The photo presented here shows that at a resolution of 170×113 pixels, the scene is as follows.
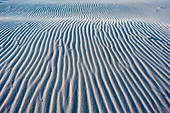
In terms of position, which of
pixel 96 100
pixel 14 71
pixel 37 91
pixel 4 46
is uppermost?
pixel 4 46

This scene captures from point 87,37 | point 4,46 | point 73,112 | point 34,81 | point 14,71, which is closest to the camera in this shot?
point 73,112

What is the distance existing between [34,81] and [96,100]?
4.82 ft

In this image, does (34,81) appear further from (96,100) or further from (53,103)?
(96,100)

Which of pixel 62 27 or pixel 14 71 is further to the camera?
pixel 62 27

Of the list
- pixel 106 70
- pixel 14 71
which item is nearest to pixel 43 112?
pixel 14 71

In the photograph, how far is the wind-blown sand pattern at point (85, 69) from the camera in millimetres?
2535

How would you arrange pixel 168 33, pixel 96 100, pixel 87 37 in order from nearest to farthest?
pixel 96 100, pixel 87 37, pixel 168 33

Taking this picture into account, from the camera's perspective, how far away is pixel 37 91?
274cm

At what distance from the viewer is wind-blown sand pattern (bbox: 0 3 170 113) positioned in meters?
2.54

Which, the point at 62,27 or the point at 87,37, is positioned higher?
the point at 62,27

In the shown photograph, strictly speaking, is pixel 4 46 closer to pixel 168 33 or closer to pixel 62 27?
pixel 62 27

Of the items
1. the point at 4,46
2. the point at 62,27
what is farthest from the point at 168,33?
the point at 4,46

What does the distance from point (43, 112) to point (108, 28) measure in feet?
13.3

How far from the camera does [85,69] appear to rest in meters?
3.26
